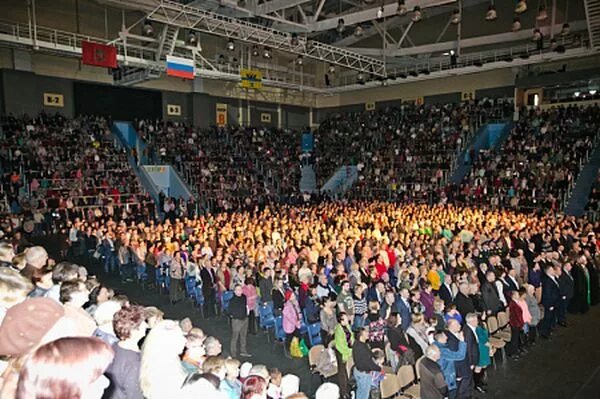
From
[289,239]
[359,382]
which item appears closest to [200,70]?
[289,239]

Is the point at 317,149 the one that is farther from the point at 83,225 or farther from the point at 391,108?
the point at 83,225

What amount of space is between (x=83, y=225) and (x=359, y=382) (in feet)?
37.5

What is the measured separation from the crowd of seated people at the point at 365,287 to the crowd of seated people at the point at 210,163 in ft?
25.4

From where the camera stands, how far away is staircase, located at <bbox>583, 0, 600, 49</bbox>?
1449 cm

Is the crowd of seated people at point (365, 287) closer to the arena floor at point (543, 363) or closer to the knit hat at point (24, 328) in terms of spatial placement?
the knit hat at point (24, 328)

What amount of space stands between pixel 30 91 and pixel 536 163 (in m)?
26.3

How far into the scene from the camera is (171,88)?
27.2 meters

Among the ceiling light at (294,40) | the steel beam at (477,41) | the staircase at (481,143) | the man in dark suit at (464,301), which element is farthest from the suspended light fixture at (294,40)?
the man in dark suit at (464,301)

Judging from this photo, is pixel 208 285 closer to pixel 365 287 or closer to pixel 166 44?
pixel 365 287

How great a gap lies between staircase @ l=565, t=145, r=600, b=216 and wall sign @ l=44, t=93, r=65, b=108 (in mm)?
26179

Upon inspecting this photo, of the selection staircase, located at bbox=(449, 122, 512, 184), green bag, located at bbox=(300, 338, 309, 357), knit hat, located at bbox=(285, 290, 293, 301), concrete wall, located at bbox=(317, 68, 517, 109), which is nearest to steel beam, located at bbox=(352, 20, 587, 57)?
concrete wall, located at bbox=(317, 68, 517, 109)

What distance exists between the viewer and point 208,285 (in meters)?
8.38

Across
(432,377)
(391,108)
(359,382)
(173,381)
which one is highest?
(391,108)

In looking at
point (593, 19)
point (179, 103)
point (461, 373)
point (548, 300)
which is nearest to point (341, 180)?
point (179, 103)
